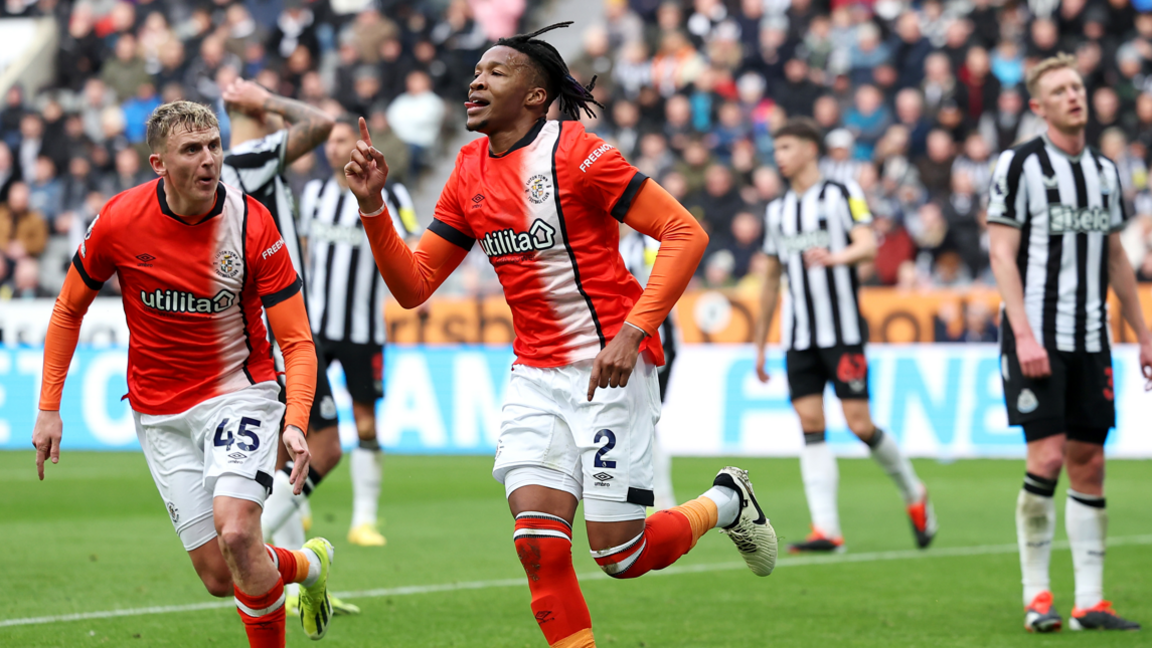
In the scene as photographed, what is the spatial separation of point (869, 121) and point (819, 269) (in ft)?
29.8

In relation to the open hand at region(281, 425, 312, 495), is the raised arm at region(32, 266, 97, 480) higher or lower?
higher

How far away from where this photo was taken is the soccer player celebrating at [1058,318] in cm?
623

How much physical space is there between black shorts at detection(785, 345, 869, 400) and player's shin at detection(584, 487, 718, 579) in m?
3.59

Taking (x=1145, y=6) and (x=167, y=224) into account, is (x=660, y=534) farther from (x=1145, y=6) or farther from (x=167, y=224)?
(x=1145, y=6)

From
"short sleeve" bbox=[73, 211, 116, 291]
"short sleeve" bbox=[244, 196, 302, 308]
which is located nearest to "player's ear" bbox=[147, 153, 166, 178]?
"short sleeve" bbox=[73, 211, 116, 291]

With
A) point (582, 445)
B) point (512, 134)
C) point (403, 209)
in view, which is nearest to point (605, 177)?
point (512, 134)

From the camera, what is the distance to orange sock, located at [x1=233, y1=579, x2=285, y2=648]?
486 centimetres

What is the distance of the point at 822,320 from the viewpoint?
906cm

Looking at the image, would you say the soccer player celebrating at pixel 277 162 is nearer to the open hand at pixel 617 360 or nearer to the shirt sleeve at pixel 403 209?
the shirt sleeve at pixel 403 209

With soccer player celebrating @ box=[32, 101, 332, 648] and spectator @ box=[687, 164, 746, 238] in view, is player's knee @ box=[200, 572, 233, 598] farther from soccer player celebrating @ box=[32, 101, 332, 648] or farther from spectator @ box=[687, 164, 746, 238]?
spectator @ box=[687, 164, 746, 238]

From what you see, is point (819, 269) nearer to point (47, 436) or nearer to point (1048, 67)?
point (1048, 67)

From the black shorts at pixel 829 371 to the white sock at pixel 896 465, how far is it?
312 mm

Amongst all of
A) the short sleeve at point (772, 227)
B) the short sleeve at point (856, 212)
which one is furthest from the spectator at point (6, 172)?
the short sleeve at point (856, 212)

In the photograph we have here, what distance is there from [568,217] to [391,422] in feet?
35.3
